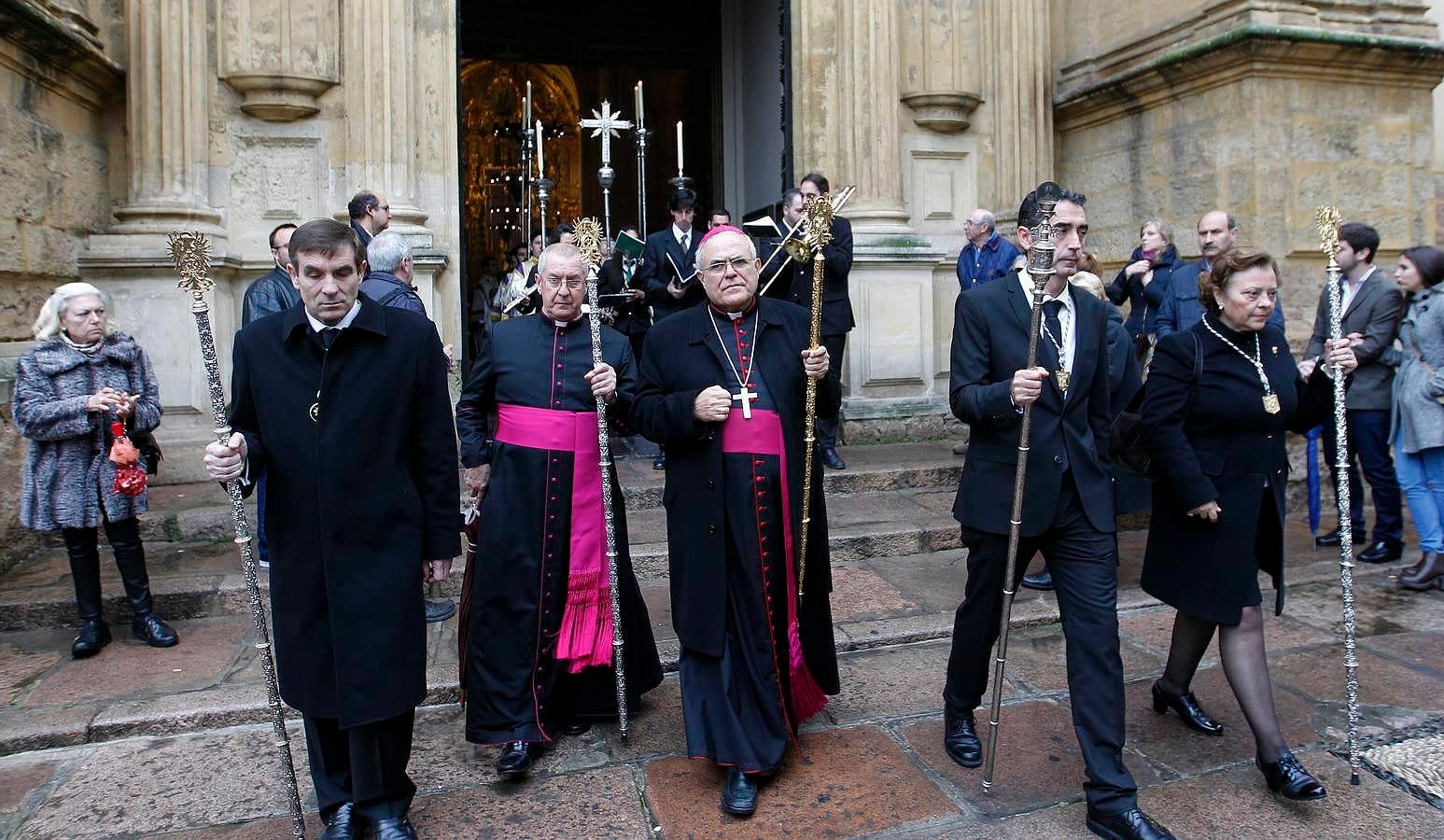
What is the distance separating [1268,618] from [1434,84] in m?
5.18

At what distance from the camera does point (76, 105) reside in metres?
7.38

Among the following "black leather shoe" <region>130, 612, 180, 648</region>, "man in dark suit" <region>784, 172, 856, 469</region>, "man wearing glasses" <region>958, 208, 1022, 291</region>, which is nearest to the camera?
"black leather shoe" <region>130, 612, 180, 648</region>

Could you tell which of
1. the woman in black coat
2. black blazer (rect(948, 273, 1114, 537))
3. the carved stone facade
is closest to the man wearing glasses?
the carved stone facade

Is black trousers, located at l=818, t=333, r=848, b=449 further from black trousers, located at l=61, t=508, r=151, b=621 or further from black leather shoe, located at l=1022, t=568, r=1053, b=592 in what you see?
black trousers, located at l=61, t=508, r=151, b=621

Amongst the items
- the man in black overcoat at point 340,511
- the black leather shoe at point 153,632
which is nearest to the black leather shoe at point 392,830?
the man in black overcoat at point 340,511

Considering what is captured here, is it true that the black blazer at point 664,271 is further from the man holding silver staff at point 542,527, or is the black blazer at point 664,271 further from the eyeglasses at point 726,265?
the eyeglasses at point 726,265

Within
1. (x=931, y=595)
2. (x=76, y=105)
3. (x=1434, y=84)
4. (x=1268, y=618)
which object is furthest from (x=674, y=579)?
(x=1434, y=84)

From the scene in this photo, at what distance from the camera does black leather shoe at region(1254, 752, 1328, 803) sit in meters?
3.55

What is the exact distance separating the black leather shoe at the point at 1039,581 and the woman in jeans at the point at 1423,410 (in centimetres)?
200

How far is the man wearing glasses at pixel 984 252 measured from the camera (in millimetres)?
8242

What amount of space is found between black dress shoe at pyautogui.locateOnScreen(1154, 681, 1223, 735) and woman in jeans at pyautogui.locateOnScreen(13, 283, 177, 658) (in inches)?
175

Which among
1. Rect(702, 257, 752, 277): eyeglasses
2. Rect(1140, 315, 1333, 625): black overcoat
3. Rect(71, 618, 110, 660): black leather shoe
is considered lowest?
Rect(71, 618, 110, 660): black leather shoe

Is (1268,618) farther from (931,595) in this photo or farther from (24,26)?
(24,26)

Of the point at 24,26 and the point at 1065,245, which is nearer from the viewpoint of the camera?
the point at 1065,245
